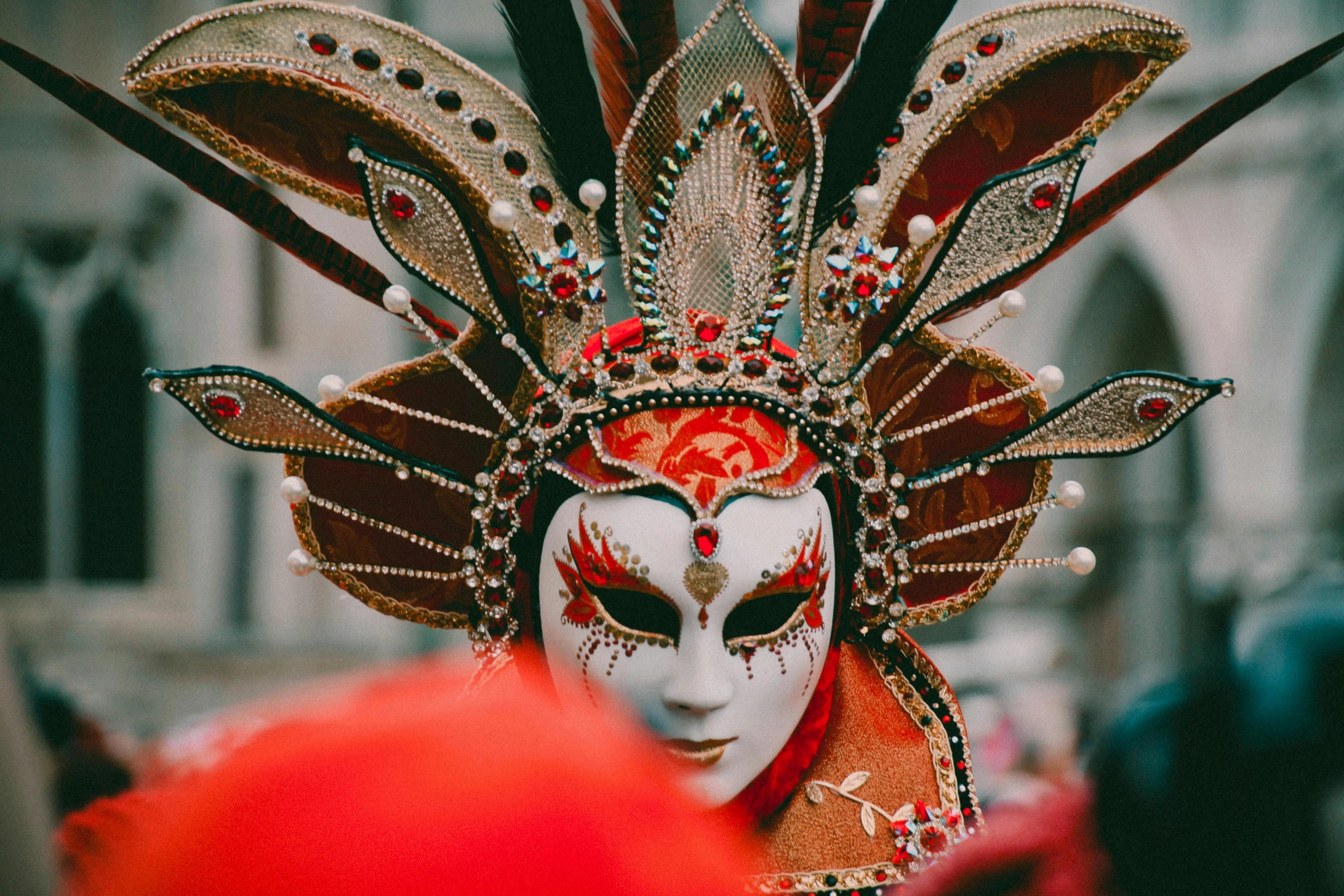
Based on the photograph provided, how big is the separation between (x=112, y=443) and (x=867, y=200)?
9.47m

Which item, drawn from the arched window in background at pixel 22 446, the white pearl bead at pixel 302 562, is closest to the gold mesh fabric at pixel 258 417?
the white pearl bead at pixel 302 562

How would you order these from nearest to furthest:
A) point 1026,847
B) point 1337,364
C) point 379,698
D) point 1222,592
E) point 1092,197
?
point 379,698 → point 1026,847 → point 1092,197 → point 1222,592 → point 1337,364

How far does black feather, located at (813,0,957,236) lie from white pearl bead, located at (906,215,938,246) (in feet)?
0.44

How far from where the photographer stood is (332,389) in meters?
1.80

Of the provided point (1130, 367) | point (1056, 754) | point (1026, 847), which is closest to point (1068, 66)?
point (1026, 847)

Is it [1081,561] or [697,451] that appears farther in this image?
[1081,561]

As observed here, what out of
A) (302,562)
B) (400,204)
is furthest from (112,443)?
(400,204)

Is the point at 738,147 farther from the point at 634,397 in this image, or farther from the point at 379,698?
the point at 379,698

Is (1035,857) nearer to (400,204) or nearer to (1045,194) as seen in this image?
(1045,194)

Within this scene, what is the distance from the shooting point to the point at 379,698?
2.49 ft

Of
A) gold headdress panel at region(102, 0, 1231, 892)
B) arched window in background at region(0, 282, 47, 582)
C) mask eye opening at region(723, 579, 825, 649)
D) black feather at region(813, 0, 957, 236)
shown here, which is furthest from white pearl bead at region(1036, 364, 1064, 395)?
arched window in background at region(0, 282, 47, 582)

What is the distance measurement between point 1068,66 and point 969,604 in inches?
32.7

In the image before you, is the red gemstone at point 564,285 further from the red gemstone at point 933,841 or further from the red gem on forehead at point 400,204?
the red gemstone at point 933,841

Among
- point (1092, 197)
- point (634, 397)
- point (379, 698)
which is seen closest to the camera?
point (379, 698)
